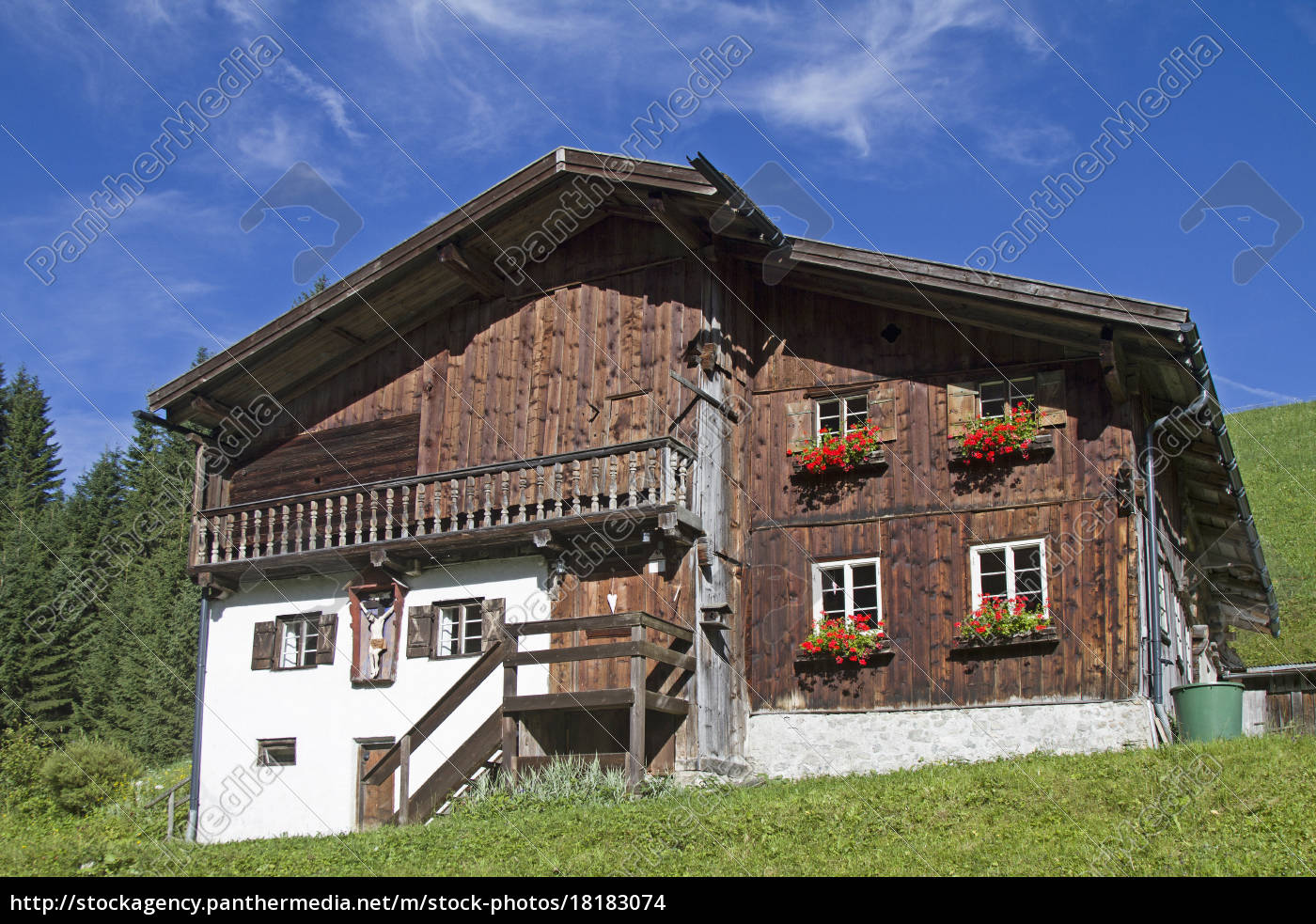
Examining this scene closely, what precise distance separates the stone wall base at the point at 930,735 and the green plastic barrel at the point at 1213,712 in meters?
0.56

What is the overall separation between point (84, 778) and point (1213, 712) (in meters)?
22.6

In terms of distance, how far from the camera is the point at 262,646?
67.9 feet

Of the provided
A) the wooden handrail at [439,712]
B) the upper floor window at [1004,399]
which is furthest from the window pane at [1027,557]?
the wooden handrail at [439,712]

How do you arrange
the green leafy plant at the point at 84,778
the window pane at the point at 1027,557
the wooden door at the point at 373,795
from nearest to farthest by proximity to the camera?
1. the wooden door at the point at 373,795
2. the window pane at the point at 1027,557
3. the green leafy plant at the point at 84,778

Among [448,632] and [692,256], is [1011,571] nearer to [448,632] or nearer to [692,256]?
[692,256]

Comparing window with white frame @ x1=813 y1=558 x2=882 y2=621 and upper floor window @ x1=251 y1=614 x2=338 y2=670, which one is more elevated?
window with white frame @ x1=813 y1=558 x2=882 y2=621

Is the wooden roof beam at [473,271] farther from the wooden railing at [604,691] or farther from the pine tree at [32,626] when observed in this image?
the pine tree at [32,626]

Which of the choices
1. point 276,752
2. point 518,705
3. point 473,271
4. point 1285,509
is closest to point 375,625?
point 276,752

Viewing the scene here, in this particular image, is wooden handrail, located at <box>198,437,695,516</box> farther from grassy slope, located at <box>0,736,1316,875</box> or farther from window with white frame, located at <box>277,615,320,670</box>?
grassy slope, located at <box>0,736,1316,875</box>

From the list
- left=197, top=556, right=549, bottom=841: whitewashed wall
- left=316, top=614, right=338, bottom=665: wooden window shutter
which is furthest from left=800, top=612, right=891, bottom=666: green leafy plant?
left=316, top=614, right=338, bottom=665: wooden window shutter

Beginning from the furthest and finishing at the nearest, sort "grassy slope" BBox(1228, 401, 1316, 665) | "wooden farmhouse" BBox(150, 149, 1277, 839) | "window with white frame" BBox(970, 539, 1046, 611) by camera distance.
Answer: "grassy slope" BBox(1228, 401, 1316, 665), "window with white frame" BBox(970, 539, 1046, 611), "wooden farmhouse" BBox(150, 149, 1277, 839)

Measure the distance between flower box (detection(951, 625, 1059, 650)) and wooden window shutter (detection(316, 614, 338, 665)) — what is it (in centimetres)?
960

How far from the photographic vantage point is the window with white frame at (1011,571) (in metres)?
17.0

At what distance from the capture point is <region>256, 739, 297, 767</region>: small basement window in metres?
20.0
